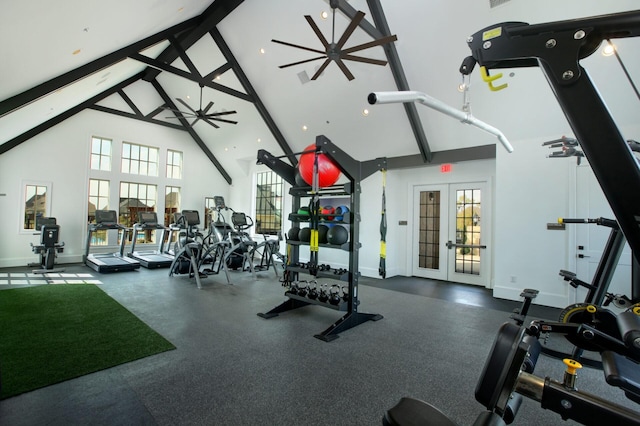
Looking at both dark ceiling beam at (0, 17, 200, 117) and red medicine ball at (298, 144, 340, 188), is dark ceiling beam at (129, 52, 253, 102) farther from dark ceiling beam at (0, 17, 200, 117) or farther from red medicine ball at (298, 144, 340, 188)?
red medicine ball at (298, 144, 340, 188)

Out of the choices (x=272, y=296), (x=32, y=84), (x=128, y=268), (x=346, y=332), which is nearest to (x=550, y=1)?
(x=346, y=332)

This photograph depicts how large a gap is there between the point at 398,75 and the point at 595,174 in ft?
16.0

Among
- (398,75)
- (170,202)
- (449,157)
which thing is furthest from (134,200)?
(449,157)

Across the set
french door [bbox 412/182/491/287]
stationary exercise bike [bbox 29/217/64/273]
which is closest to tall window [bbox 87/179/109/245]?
stationary exercise bike [bbox 29/217/64/273]

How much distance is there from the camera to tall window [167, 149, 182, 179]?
1043 centimetres

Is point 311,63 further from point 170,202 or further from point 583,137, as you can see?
point 170,202

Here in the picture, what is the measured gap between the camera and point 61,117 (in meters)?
8.05

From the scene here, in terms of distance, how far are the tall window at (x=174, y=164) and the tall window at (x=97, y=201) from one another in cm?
189

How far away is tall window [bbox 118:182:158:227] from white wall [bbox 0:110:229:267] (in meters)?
0.21

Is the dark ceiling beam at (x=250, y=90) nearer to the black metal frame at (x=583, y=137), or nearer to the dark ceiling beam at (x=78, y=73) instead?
the dark ceiling beam at (x=78, y=73)

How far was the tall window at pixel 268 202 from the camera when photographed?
10.3m

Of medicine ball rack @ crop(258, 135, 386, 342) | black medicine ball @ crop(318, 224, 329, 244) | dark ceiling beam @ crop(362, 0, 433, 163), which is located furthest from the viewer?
dark ceiling beam @ crop(362, 0, 433, 163)

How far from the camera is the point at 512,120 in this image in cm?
527

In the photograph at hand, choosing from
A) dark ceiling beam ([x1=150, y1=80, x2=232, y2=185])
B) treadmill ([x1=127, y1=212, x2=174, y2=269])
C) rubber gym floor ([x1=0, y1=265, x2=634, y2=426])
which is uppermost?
dark ceiling beam ([x1=150, y1=80, x2=232, y2=185])
